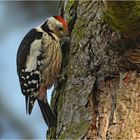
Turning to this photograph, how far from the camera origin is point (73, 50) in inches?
114

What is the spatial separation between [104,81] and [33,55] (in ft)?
3.95

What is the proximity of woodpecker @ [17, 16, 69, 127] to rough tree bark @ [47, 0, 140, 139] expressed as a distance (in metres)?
0.60

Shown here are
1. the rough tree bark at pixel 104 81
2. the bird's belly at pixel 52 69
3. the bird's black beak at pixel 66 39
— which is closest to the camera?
the rough tree bark at pixel 104 81

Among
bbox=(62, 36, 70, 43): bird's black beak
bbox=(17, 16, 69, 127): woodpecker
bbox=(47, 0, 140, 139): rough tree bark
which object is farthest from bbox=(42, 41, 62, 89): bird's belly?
bbox=(47, 0, 140, 139): rough tree bark

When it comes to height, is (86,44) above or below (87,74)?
above

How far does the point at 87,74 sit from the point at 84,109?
0.77 ft

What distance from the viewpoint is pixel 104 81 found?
253 cm

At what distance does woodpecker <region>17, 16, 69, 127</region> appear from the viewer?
11.5ft

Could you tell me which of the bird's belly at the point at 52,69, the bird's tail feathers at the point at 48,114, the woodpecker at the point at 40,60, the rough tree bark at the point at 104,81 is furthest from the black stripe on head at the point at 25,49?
the rough tree bark at the point at 104,81

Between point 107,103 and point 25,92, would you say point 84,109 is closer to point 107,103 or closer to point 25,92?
point 107,103

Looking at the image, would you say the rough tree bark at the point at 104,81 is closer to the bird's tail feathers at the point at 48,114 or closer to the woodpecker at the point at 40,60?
the bird's tail feathers at the point at 48,114

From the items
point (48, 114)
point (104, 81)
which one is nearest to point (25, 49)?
point (48, 114)

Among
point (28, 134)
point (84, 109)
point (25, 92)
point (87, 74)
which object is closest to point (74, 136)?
point (84, 109)

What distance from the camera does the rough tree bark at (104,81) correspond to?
2.35 metres
